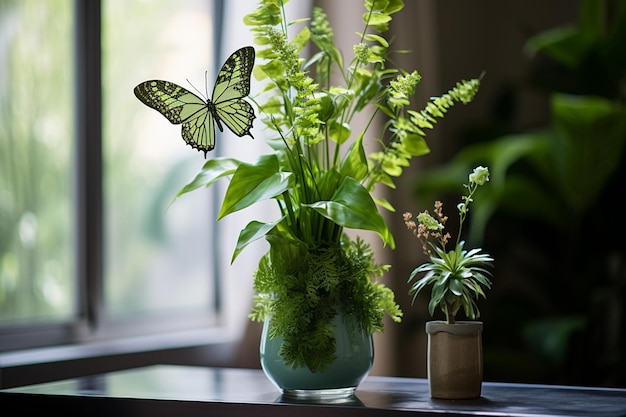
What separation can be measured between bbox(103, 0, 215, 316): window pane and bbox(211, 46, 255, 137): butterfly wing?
1.04 meters

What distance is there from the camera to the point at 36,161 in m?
2.06

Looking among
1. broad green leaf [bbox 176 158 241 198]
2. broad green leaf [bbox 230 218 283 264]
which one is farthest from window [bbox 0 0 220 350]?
broad green leaf [bbox 230 218 283 264]

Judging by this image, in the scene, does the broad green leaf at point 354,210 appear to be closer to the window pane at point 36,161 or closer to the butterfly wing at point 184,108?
the butterfly wing at point 184,108

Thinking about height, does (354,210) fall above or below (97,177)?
below

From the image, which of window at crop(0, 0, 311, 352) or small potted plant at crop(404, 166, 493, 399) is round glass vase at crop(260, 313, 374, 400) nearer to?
small potted plant at crop(404, 166, 493, 399)

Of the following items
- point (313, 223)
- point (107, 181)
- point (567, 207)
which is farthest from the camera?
point (567, 207)

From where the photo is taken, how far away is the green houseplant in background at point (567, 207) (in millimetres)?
2588

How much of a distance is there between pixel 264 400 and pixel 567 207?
1.87m

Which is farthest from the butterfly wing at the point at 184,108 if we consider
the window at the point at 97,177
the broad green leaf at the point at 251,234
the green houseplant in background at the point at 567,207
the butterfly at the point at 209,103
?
the green houseplant in background at the point at 567,207

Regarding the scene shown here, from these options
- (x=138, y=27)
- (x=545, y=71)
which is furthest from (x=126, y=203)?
(x=545, y=71)

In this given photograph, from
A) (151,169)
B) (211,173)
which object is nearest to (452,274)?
(211,173)

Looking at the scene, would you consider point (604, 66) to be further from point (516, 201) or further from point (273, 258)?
point (273, 258)

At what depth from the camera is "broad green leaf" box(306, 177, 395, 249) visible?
46.3 inches

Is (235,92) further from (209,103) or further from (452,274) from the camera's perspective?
(452,274)
